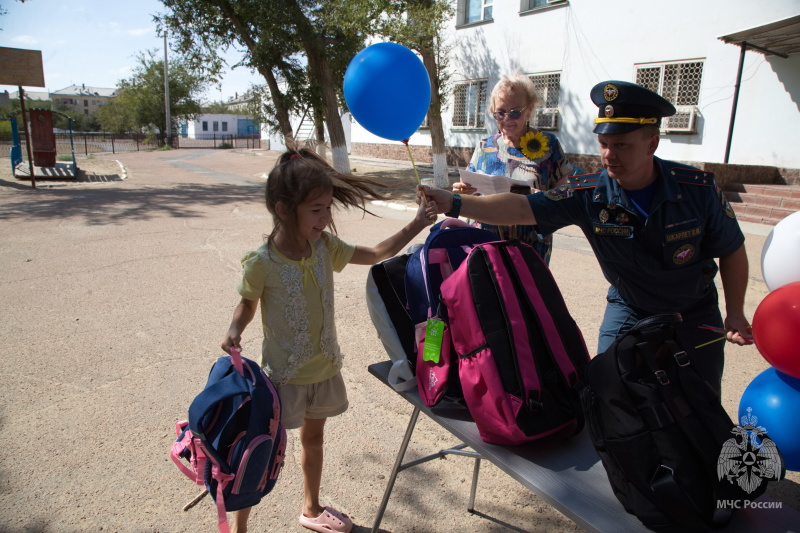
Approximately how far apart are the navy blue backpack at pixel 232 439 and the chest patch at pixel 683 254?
63.6 inches

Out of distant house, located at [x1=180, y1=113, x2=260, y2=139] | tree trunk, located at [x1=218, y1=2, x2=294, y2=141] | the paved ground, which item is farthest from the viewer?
distant house, located at [x1=180, y1=113, x2=260, y2=139]

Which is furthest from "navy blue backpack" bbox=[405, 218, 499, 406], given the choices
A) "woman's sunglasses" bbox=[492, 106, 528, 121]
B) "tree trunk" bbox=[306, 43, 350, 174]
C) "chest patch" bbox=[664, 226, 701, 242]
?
"tree trunk" bbox=[306, 43, 350, 174]

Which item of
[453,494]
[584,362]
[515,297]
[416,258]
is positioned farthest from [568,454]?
[453,494]

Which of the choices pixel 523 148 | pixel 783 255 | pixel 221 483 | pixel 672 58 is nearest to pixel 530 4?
pixel 672 58

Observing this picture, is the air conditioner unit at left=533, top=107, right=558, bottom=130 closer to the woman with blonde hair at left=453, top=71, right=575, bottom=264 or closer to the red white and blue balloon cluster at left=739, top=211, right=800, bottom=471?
the woman with blonde hair at left=453, top=71, right=575, bottom=264

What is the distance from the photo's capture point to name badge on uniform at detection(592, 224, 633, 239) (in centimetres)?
207

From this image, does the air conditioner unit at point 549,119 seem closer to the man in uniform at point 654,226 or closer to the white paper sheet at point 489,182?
the white paper sheet at point 489,182

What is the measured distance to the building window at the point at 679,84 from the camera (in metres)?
12.4

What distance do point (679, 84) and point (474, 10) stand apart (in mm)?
→ 7981

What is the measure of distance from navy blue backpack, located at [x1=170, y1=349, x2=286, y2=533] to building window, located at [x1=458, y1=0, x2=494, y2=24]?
1777 centimetres

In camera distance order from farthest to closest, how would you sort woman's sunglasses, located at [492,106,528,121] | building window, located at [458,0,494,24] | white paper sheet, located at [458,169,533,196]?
building window, located at [458,0,494,24]
woman's sunglasses, located at [492,106,528,121]
white paper sheet, located at [458,169,533,196]

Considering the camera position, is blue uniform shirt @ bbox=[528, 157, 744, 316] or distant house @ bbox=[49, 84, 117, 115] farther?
distant house @ bbox=[49, 84, 117, 115]

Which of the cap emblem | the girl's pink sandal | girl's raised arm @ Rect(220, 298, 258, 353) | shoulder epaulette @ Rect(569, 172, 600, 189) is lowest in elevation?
the girl's pink sandal

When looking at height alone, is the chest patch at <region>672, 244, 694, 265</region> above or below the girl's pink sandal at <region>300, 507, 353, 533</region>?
above
